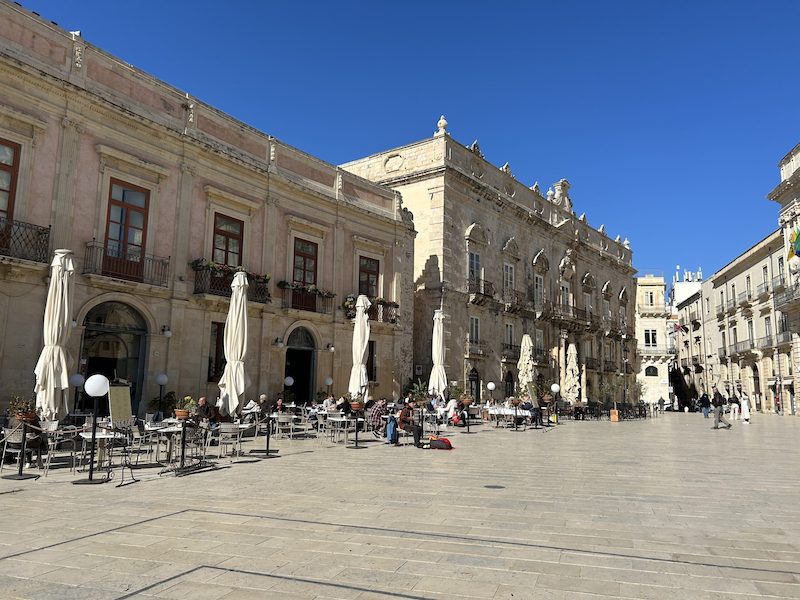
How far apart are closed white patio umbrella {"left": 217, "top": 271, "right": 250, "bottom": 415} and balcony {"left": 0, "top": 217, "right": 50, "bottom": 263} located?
171 inches

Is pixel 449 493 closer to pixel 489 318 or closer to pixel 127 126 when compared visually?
pixel 127 126

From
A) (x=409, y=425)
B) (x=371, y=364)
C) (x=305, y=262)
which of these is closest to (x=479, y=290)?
(x=371, y=364)

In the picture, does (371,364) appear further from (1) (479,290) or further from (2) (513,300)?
(2) (513,300)

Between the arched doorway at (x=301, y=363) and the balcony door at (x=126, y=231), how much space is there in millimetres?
5916

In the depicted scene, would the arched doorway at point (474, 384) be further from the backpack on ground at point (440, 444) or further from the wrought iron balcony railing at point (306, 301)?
the backpack on ground at point (440, 444)

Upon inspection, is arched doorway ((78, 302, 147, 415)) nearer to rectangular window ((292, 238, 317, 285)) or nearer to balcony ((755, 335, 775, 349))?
rectangular window ((292, 238, 317, 285))

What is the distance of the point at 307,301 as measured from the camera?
2062 cm

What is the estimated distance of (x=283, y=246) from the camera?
2012 centimetres

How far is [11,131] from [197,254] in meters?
5.55

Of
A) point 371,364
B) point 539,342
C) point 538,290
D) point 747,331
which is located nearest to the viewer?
point 371,364

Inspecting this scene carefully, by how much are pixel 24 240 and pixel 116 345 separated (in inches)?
137

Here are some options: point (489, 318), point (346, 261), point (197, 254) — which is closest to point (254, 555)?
point (197, 254)

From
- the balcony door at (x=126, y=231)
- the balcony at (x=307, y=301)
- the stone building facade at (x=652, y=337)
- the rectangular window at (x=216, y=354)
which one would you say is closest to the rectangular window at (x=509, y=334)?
the balcony at (x=307, y=301)

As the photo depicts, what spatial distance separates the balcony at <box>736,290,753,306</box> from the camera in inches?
1679
